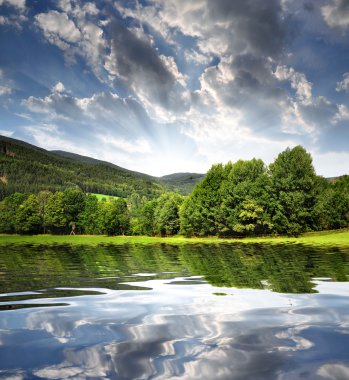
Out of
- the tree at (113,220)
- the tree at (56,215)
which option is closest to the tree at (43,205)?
the tree at (56,215)

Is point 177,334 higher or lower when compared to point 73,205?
lower

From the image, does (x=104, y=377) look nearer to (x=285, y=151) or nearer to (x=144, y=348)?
(x=144, y=348)

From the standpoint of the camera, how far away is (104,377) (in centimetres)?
324

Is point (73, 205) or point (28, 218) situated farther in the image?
point (73, 205)

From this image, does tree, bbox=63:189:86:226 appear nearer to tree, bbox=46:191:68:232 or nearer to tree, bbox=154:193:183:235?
tree, bbox=46:191:68:232

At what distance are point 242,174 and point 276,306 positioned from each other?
6751cm

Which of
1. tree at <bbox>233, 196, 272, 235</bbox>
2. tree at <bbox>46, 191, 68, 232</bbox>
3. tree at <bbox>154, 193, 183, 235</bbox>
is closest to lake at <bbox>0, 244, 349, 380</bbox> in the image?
tree at <bbox>233, 196, 272, 235</bbox>

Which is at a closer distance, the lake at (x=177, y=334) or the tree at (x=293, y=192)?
the lake at (x=177, y=334)

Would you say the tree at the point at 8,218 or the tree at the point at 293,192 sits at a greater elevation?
the tree at the point at 293,192

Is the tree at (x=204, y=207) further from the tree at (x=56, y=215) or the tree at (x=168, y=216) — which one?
the tree at (x=56, y=215)

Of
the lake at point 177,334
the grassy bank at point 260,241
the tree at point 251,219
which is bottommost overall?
the grassy bank at point 260,241

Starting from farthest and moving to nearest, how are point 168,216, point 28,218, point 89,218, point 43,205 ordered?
1. point 43,205
2. point 89,218
3. point 28,218
4. point 168,216

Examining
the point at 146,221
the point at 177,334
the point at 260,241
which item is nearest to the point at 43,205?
the point at 146,221

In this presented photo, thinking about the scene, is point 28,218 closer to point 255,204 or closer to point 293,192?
point 255,204
